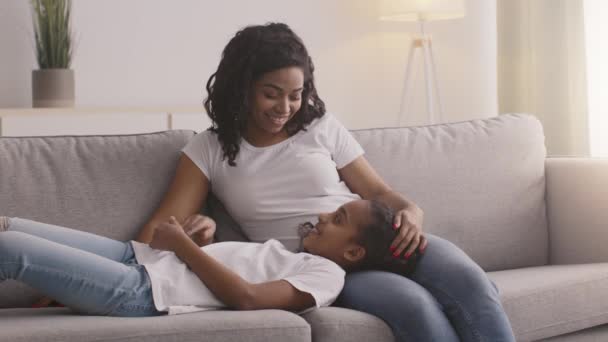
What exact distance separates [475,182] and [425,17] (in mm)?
2075

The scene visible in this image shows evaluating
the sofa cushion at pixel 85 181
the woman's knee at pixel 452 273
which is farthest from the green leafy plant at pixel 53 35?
the woman's knee at pixel 452 273

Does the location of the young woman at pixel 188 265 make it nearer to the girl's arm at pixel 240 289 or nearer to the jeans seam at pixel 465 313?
the girl's arm at pixel 240 289

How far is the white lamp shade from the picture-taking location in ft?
15.0

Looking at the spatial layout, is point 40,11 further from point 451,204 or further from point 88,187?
point 451,204

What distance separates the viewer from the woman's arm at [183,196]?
7.71ft

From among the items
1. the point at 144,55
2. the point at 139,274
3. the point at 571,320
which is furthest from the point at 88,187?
the point at 144,55

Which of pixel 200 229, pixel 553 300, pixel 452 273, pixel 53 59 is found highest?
pixel 53 59

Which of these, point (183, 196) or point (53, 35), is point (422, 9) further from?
point (183, 196)

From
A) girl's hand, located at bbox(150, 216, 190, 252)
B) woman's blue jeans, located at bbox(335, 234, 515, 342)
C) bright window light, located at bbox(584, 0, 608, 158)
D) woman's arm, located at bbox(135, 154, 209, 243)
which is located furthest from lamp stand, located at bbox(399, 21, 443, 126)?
girl's hand, located at bbox(150, 216, 190, 252)

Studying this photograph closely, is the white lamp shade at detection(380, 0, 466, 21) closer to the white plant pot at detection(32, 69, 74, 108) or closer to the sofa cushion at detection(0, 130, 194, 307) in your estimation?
the white plant pot at detection(32, 69, 74, 108)

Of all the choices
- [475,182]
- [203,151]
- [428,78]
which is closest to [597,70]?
[428,78]

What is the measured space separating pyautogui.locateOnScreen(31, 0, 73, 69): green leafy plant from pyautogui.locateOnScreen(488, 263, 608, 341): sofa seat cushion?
91.3 inches

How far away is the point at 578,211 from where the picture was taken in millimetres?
2783

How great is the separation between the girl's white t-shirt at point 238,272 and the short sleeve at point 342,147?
374 millimetres
